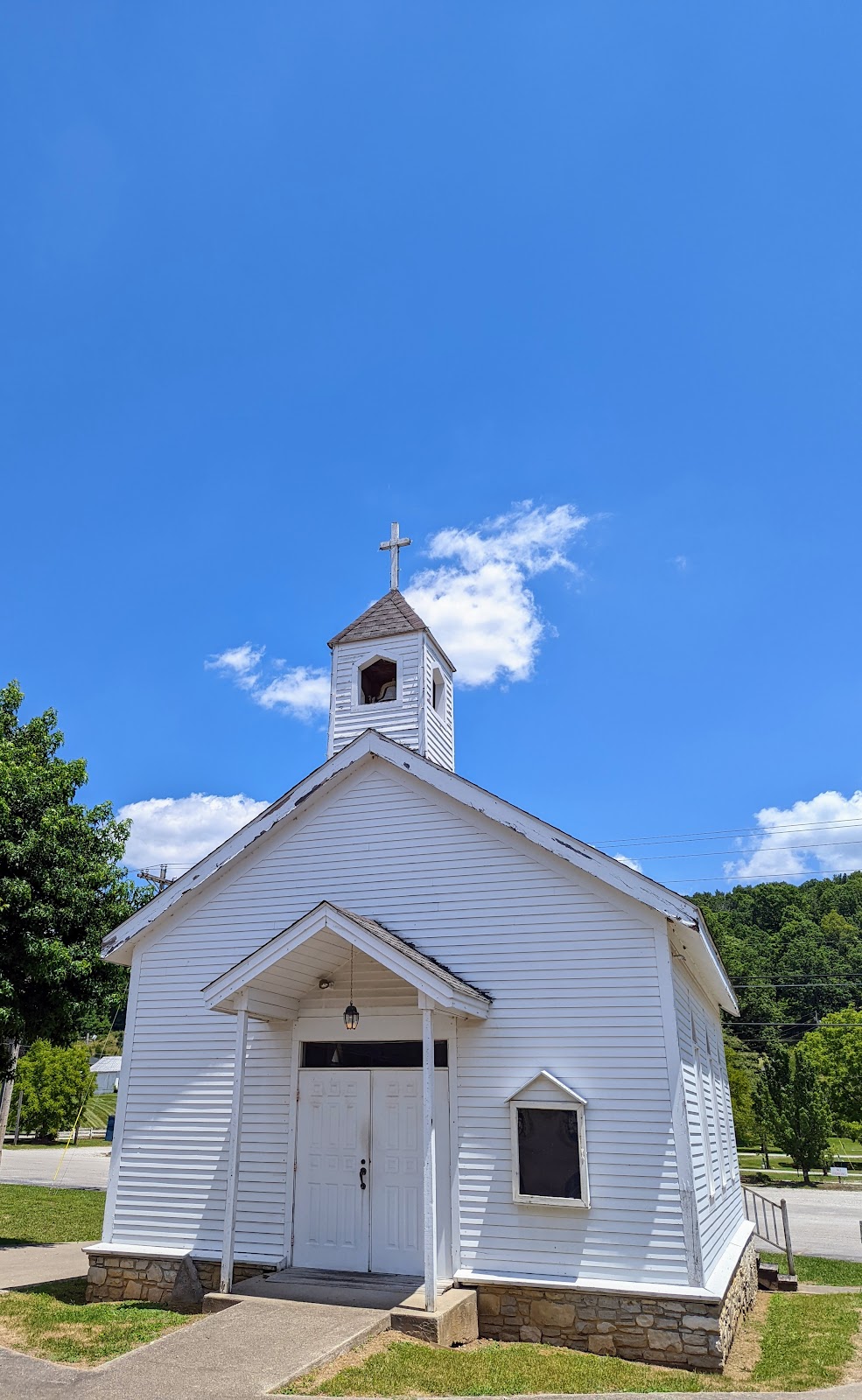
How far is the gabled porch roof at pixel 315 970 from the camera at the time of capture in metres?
9.63

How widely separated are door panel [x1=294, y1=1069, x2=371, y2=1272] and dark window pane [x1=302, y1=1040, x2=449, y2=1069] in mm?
114

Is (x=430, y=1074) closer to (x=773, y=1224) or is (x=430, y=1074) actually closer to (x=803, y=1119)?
(x=773, y=1224)

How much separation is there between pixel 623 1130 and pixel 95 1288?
7.00 m

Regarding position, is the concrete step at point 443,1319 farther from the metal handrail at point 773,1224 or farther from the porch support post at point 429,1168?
the metal handrail at point 773,1224

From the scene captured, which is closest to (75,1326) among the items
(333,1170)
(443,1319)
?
(333,1170)

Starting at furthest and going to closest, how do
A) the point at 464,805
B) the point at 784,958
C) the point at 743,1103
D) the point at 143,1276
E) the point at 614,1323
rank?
the point at 784,958
the point at 743,1103
the point at 464,805
the point at 143,1276
the point at 614,1323

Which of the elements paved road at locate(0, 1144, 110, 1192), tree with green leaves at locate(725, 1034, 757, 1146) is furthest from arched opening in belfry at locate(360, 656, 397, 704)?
tree with green leaves at locate(725, 1034, 757, 1146)

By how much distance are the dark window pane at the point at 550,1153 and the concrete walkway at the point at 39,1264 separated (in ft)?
21.5

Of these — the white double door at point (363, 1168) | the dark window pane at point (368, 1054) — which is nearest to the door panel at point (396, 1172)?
the white double door at point (363, 1168)

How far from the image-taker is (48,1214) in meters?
20.5

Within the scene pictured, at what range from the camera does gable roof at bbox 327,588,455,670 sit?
14.6m

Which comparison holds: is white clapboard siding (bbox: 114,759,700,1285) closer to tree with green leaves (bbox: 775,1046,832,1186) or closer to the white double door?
the white double door

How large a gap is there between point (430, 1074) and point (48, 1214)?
635 inches

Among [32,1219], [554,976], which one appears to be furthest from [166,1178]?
[32,1219]
